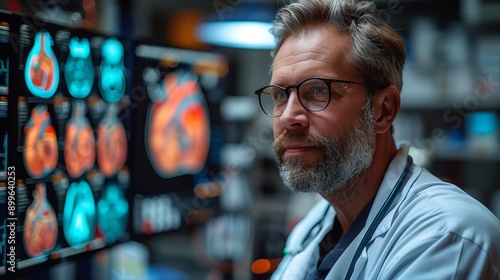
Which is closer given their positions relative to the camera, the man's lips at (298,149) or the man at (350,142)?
the man at (350,142)

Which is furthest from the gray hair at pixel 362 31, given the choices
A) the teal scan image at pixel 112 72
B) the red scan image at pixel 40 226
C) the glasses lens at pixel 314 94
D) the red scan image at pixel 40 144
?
the red scan image at pixel 40 226

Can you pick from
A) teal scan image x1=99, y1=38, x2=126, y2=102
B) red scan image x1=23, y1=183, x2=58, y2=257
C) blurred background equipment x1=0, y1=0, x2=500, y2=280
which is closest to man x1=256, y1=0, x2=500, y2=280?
blurred background equipment x1=0, y1=0, x2=500, y2=280

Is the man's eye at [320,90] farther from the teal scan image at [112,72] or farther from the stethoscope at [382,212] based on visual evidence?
the teal scan image at [112,72]

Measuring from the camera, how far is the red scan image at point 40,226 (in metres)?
1.39

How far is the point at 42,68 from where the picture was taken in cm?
143

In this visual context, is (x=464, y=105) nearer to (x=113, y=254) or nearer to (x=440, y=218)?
(x=440, y=218)

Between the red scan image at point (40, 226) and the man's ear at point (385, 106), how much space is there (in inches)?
36.2

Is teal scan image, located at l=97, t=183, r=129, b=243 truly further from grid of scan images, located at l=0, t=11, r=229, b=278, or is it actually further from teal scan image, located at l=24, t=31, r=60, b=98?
teal scan image, located at l=24, t=31, r=60, b=98

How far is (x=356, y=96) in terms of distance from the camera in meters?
1.37

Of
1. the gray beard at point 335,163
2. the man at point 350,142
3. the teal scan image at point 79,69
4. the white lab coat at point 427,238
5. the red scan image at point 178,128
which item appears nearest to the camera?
the white lab coat at point 427,238

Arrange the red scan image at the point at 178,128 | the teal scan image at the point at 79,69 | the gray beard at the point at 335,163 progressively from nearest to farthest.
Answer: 1. the gray beard at the point at 335,163
2. the teal scan image at the point at 79,69
3. the red scan image at the point at 178,128

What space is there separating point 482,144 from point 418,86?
54cm

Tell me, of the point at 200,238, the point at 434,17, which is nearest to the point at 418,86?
the point at 434,17

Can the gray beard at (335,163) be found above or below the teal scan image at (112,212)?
above
